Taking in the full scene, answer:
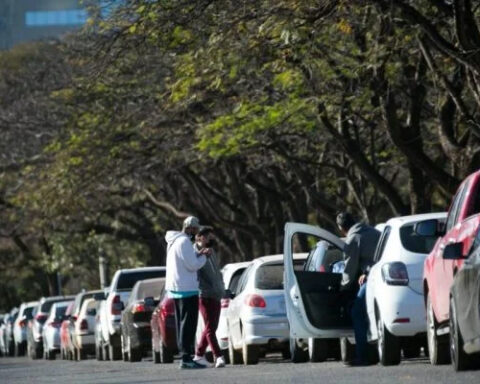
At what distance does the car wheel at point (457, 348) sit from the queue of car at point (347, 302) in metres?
0.01

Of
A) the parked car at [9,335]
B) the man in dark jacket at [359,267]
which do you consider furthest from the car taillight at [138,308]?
the parked car at [9,335]

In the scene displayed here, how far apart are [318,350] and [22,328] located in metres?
32.9

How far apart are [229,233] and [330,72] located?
2393 cm

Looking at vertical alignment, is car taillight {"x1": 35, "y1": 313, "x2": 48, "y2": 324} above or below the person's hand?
above

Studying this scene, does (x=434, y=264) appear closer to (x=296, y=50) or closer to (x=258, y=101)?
(x=296, y=50)

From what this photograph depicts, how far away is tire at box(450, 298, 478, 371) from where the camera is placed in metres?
13.5

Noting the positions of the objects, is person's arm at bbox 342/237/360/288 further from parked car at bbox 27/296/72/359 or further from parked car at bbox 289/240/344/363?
parked car at bbox 27/296/72/359

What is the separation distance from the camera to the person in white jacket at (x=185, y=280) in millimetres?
19891

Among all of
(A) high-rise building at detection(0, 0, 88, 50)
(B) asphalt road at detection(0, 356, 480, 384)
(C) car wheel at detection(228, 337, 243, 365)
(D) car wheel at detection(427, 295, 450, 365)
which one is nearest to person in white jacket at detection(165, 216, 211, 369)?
(B) asphalt road at detection(0, 356, 480, 384)

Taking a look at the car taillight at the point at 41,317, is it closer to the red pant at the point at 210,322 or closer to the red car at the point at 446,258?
the red pant at the point at 210,322

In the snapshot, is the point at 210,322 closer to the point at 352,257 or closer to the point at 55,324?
the point at 352,257

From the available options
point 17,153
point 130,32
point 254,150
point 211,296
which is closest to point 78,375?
point 211,296

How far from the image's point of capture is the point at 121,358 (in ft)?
97.3

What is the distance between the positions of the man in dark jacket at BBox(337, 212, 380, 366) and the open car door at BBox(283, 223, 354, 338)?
0.99 feet
